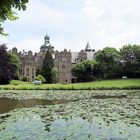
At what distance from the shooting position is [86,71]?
314ft

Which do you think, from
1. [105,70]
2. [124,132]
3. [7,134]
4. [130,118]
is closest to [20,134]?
[7,134]

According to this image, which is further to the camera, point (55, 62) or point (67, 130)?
point (55, 62)

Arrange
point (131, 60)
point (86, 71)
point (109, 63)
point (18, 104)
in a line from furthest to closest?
point (109, 63) → point (131, 60) → point (86, 71) → point (18, 104)

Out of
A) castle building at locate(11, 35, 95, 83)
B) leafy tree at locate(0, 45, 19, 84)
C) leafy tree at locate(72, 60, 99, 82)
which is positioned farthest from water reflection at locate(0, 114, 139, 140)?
castle building at locate(11, 35, 95, 83)

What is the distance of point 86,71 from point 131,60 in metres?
12.7

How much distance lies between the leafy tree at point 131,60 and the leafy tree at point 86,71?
7.93 metres

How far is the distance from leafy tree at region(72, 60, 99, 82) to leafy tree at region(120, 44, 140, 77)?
7.93 m

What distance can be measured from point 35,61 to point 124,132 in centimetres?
9932

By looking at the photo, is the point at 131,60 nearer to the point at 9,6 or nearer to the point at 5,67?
the point at 5,67

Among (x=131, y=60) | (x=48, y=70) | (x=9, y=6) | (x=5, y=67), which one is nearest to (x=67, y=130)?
(x=9, y=6)

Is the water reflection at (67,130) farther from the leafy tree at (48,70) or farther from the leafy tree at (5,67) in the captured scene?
the leafy tree at (48,70)

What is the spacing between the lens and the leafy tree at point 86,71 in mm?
95562

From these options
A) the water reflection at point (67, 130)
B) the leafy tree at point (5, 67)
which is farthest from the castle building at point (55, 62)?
the water reflection at point (67, 130)

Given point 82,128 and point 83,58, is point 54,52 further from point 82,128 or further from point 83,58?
point 82,128
